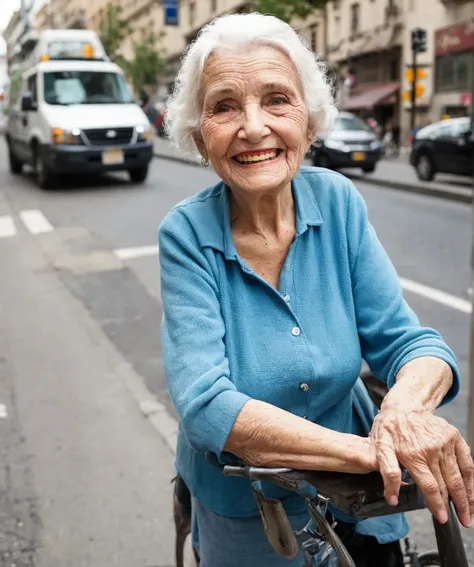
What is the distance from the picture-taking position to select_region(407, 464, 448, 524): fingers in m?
1.29

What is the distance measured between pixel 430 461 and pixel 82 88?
14.3 meters

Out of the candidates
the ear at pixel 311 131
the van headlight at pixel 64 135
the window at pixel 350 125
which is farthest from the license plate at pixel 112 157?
the ear at pixel 311 131

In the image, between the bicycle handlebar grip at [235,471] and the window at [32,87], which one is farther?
the window at [32,87]

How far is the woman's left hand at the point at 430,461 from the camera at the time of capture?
1288 millimetres

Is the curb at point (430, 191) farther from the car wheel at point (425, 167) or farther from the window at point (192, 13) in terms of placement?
the window at point (192, 13)

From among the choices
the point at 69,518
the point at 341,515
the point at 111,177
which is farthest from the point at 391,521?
the point at 111,177

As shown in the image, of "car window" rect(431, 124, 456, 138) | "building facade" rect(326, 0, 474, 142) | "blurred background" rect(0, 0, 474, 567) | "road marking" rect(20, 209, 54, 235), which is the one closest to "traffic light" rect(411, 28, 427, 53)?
"blurred background" rect(0, 0, 474, 567)

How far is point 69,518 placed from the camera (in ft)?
11.1

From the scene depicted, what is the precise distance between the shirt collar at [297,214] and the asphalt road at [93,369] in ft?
6.14

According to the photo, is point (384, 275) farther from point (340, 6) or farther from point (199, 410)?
point (340, 6)

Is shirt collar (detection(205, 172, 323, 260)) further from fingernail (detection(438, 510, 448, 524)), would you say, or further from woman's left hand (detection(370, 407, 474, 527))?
fingernail (detection(438, 510, 448, 524))

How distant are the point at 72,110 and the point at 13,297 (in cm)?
775

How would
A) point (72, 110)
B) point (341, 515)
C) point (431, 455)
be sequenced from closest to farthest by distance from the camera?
point (431, 455)
point (341, 515)
point (72, 110)

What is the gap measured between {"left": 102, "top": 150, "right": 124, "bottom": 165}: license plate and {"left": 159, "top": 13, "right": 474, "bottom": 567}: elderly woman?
12.6m
